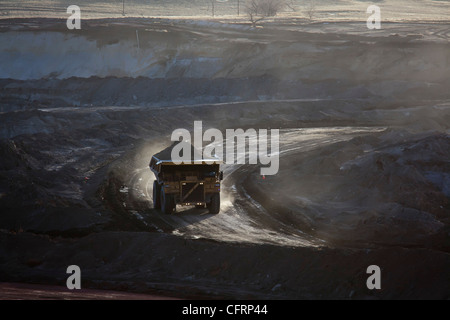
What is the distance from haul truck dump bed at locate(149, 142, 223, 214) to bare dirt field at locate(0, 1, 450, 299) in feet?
1.99

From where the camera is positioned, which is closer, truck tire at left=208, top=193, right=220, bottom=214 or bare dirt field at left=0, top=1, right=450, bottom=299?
bare dirt field at left=0, top=1, right=450, bottom=299

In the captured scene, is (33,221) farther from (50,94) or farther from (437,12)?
(437,12)

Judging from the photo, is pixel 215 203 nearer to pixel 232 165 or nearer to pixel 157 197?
pixel 157 197

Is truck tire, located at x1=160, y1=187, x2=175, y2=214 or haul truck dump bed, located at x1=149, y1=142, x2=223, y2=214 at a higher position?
haul truck dump bed, located at x1=149, y1=142, x2=223, y2=214

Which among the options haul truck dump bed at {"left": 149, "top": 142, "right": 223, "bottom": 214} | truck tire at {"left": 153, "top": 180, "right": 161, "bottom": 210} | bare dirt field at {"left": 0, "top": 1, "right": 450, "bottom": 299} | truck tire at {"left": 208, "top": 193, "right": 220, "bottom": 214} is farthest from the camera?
truck tire at {"left": 153, "top": 180, "right": 161, "bottom": 210}

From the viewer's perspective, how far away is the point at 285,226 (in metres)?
20.7

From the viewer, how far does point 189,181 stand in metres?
21.3

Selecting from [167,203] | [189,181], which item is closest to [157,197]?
[167,203]

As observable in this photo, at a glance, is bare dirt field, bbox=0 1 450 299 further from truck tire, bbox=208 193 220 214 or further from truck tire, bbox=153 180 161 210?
truck tire, bbox=153 180 161 210

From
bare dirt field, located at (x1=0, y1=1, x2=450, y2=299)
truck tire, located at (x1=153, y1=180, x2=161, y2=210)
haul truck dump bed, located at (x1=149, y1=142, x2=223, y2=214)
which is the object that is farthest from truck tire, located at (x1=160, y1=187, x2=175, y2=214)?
truck tire, located at (x1=153, y1=180, x2=161, y2=210)

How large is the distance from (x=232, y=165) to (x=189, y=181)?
365 inches

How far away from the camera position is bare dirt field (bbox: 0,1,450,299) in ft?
49.9
